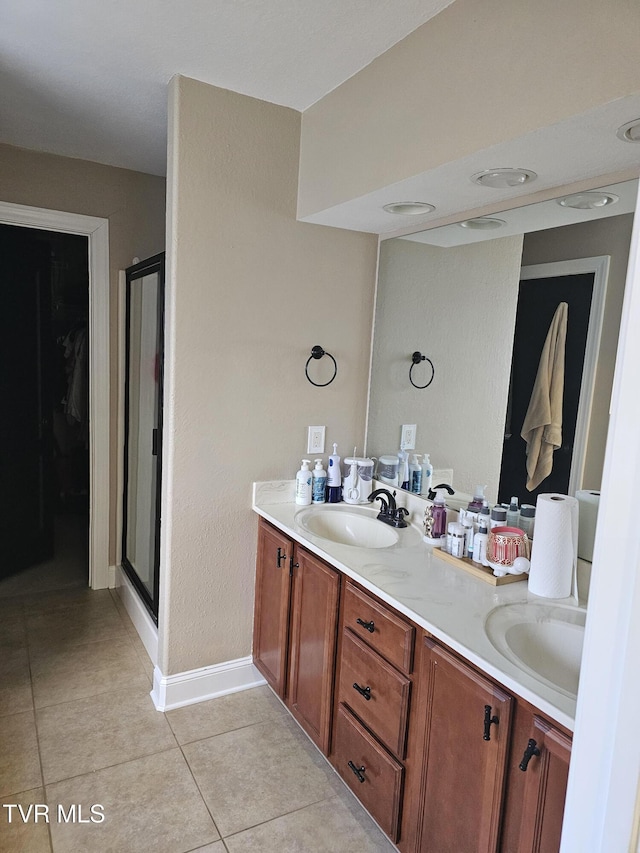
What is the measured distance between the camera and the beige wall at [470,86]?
1214mm

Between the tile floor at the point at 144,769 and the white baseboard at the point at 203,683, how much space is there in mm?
37

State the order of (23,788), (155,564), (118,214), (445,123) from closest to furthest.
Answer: (445,123), (23,788), (155,564), (118,214)

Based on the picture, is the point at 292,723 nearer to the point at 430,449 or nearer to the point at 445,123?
the point at 430,449

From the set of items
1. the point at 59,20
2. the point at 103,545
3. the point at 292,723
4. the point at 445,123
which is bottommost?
the point at 292,723

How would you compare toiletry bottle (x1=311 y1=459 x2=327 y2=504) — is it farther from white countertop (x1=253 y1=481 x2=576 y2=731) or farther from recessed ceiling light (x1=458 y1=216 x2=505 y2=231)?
recessed ceiling light (x1=458 y1=216 x2=505 y2=231)

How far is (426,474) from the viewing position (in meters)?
2.34

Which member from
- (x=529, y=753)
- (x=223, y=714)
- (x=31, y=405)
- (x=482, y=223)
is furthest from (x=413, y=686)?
(x=31, y=405)

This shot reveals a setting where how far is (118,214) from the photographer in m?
3.20

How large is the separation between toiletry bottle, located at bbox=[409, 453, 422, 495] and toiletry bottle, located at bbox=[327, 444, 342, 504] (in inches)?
12.5

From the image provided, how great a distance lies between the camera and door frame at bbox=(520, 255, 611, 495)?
65.6 inches

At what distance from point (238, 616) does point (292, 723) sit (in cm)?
48

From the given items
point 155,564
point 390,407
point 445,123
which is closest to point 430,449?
point 390,407

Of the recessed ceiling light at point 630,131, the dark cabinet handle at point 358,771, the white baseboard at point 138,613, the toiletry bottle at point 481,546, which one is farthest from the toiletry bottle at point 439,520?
the white baseboard at point 138,613

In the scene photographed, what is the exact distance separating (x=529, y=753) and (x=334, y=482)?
1425mm
